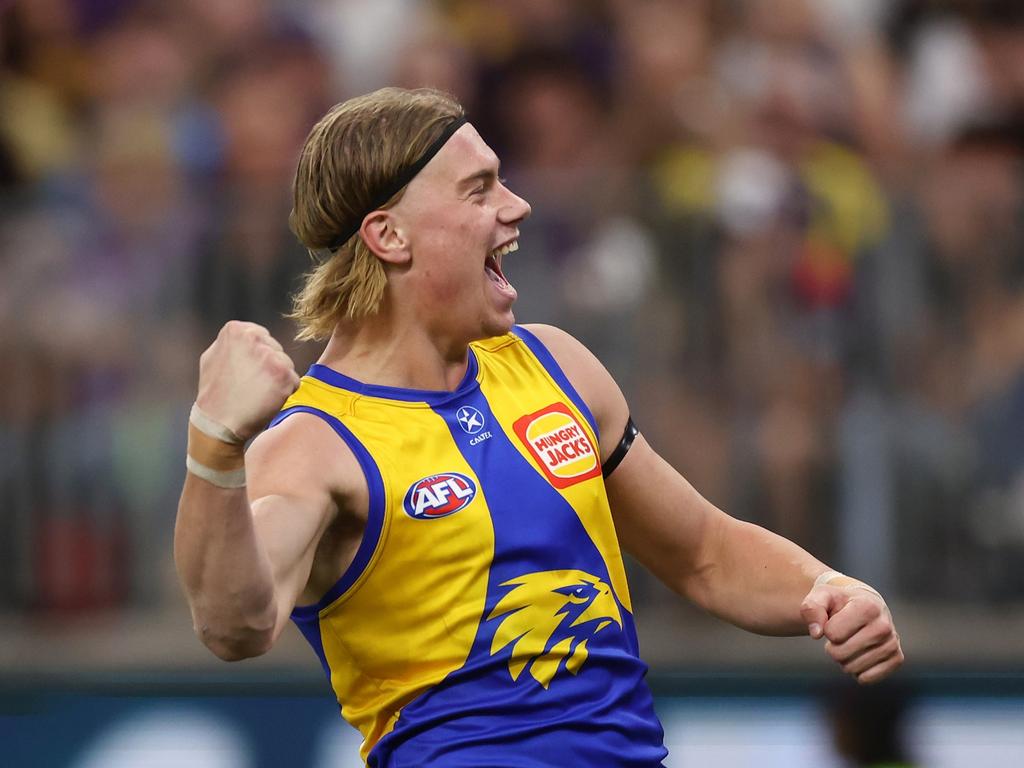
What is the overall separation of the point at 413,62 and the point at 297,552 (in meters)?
6.03

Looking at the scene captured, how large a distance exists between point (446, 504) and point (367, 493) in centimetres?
20

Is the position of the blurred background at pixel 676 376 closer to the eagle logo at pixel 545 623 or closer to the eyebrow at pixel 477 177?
the eyebrow at pixel 477 177

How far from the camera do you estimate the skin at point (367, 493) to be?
3611 mm

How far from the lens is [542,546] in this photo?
430 cm

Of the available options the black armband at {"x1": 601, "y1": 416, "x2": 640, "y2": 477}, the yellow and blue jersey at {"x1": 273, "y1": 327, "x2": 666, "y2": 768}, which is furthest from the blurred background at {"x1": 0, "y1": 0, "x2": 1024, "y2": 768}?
the yellow and blue jersey at {"x1": 273, "y1": 327, "x2": 666, "y2": 768}

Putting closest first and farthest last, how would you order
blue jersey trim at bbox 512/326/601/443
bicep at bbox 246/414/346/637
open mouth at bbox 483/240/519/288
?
bicep at bbox 246/414/346/637 → open mouth at bbox 483/240/519/288 → blue jersey trim at bbox 512/326/601/443

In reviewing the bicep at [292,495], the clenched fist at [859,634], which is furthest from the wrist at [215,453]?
the clenched fist at [859,634]

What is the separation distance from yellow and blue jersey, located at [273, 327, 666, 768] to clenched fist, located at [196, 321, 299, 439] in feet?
2.06

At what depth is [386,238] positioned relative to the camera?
4.49 m

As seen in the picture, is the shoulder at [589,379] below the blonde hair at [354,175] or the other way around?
below

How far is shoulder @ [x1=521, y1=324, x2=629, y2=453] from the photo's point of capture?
474 centimetres

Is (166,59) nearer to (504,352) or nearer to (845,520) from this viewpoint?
(845,520)

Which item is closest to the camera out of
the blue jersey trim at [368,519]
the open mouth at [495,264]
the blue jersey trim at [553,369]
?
the blue jersey trim at [368,519]

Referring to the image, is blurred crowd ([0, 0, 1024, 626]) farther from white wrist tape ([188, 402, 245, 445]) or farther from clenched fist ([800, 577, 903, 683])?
white wrist tape ([188, 402, 245, 445])
